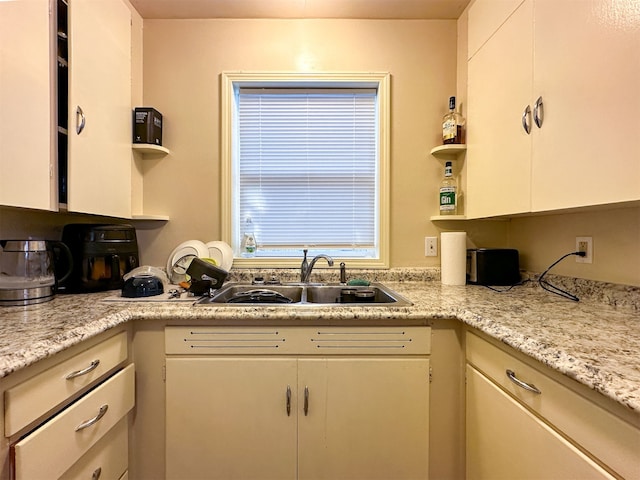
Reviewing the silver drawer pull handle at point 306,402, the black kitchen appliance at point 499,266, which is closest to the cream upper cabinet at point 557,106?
the black kitchen appliance at point 499,266

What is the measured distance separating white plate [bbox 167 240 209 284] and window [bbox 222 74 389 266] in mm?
251

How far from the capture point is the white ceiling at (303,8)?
5.48 ft

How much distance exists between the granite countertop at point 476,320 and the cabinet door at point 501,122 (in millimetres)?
427

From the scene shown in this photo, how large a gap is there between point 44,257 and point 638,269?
2171mm

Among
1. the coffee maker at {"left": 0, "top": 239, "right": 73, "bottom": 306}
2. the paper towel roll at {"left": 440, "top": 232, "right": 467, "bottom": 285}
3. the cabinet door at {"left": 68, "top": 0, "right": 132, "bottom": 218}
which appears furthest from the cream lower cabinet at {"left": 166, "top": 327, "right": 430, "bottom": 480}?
the cabinet door at {"left": 68, "top": 0, "right": 132, "bottom": 218}

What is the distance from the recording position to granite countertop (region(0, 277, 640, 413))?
660mm

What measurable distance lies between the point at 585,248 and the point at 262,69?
1.84 m

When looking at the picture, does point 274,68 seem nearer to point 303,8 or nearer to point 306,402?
point 303,8

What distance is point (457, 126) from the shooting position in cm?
172

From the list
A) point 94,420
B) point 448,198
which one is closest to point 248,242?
point 94,420

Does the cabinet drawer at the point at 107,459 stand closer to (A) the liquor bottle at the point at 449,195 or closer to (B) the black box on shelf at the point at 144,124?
(B) the black box on shelf at the point at 144,124

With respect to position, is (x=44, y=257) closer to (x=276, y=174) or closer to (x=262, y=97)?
(x=276, y=174)

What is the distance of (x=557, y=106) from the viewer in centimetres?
105

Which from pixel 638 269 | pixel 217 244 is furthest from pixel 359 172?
pixel 638 269
